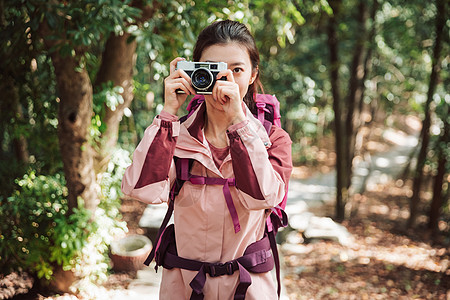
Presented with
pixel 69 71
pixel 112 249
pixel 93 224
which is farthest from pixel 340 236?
pixel 69 71

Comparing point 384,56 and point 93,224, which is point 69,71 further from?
point 384,56

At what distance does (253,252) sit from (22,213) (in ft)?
9.43

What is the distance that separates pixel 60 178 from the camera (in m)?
3.96

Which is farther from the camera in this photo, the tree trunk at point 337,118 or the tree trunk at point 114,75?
the tree trunk at point 337,118

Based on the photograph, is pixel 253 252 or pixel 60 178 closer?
pixel 253 252

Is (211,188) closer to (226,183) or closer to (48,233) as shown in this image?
(226,183)

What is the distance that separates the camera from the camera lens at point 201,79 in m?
1.36

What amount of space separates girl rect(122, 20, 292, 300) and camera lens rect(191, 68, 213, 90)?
0.12 feet

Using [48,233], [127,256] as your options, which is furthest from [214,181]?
[127,256]

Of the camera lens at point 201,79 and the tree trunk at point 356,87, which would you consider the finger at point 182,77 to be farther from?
the tree trunk at point 356,87

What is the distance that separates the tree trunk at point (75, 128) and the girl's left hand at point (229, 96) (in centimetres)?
207

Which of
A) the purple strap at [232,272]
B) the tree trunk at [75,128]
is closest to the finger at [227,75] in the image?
the purple strap at [232,272]

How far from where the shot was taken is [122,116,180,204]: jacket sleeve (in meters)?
1.36

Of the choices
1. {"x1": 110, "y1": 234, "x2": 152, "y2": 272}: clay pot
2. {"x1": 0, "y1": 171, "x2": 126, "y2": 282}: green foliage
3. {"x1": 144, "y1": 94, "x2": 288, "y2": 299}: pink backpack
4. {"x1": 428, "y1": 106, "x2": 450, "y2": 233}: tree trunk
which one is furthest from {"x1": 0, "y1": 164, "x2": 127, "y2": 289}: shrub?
{"x1": 428, "y1": 106, "x2": 450, "y2": 233}: tree trunk
